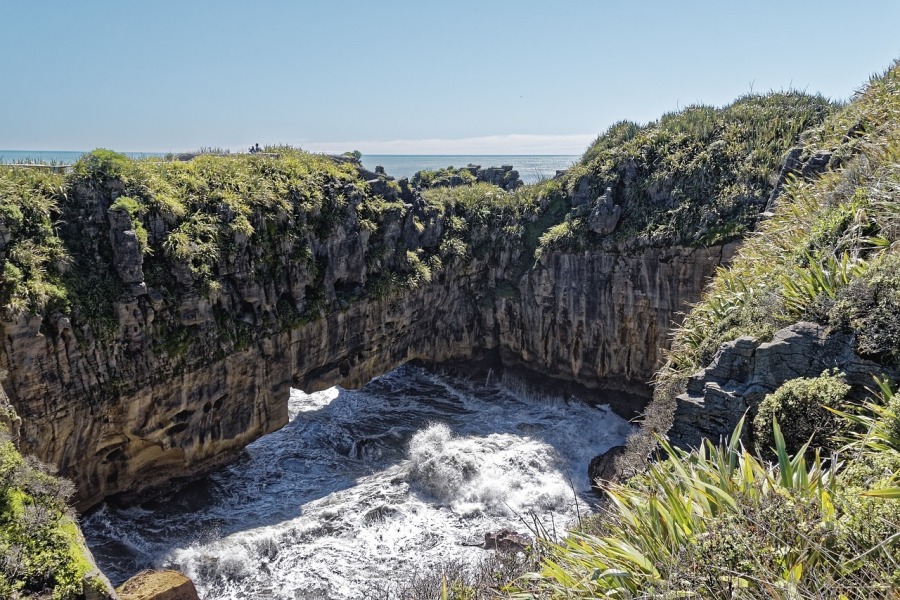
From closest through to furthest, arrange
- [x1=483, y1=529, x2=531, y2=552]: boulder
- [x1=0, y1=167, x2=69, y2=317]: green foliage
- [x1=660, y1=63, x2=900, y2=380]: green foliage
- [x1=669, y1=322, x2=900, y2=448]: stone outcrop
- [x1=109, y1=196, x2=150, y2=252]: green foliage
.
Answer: [x1=669, y1=322, x2=900, y2=448]: stone outcrop, [x1=660, y1=63, x2=900, y2=380]: green foliage, [x1=0, y1=167, x2=69, y2=317]: green foliage, [x1=483, y1=529, x2=531, y2=552]: boulder, [x1=109, y1=196, x2=150, y2=252]: green foliage

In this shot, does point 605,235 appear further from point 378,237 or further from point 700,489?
point 700,489

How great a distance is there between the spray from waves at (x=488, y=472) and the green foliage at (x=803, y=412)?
1181 centimetres

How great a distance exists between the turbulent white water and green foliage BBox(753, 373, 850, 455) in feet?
30.8

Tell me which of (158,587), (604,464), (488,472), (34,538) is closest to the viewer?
(34,538)

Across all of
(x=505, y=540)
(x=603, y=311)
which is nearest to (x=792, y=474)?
(x=505, y=540)

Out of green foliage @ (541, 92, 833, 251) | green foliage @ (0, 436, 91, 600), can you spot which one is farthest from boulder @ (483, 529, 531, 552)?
green foliage @ (541, 92, 833, 251)

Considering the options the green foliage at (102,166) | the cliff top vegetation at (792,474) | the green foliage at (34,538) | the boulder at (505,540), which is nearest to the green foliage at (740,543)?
the cliff top vegetation at (792,474)

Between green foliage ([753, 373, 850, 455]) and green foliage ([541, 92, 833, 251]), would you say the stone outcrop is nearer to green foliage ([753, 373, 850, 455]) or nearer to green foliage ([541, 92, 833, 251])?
green foliage ([753, 373, 850, 455])

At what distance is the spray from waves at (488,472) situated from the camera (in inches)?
762

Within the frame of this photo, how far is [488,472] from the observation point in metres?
20.9

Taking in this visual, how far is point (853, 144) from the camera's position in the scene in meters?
12.8

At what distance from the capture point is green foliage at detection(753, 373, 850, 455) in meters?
6.81

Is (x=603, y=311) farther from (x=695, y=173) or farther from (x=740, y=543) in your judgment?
(x=740, y=543)

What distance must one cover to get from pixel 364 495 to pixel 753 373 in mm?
14639
